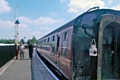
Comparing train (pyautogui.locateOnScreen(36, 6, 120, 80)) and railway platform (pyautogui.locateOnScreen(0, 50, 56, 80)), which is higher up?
train (pyautogui.locateOnScreen(36, 6, 120, 80))

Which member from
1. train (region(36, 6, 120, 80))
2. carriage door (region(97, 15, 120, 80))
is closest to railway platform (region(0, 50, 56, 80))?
train (region(36, 6, 120, 80))

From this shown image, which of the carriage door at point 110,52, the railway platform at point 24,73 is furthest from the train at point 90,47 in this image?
the railway platform at point 24,73

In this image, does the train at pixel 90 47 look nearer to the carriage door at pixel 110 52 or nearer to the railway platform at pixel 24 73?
the carriage door at pixel 110 52

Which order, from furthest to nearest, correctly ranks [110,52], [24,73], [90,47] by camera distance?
[24,73], [110,52], [90,47]

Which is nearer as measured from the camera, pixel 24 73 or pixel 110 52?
pixel 110 52

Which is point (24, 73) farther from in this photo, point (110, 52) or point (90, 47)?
point (110, 52)

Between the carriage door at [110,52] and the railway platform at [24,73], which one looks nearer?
the carriage door at [110,52]

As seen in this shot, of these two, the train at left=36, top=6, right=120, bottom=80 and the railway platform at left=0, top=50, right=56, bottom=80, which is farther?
the railway platform at left=0, top=50, right=56, bottom=80

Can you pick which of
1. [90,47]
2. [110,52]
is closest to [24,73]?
[90,47]

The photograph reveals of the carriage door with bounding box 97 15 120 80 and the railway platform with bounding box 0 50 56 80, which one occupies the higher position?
the carriage door with bounding box 97 15 120 80

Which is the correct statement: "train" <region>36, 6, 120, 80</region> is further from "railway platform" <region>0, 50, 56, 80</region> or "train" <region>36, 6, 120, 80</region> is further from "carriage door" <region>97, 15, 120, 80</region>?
"railway platform" <region>0, 50, 56, 80</region>

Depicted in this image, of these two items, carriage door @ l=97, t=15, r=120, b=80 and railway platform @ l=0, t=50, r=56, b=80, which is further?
railway platform @ l=0, t=50, r=56, b=80

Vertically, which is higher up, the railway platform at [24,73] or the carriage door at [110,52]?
the carriage door at [110,52]

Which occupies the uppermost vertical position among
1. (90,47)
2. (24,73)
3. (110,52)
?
(90,47)
